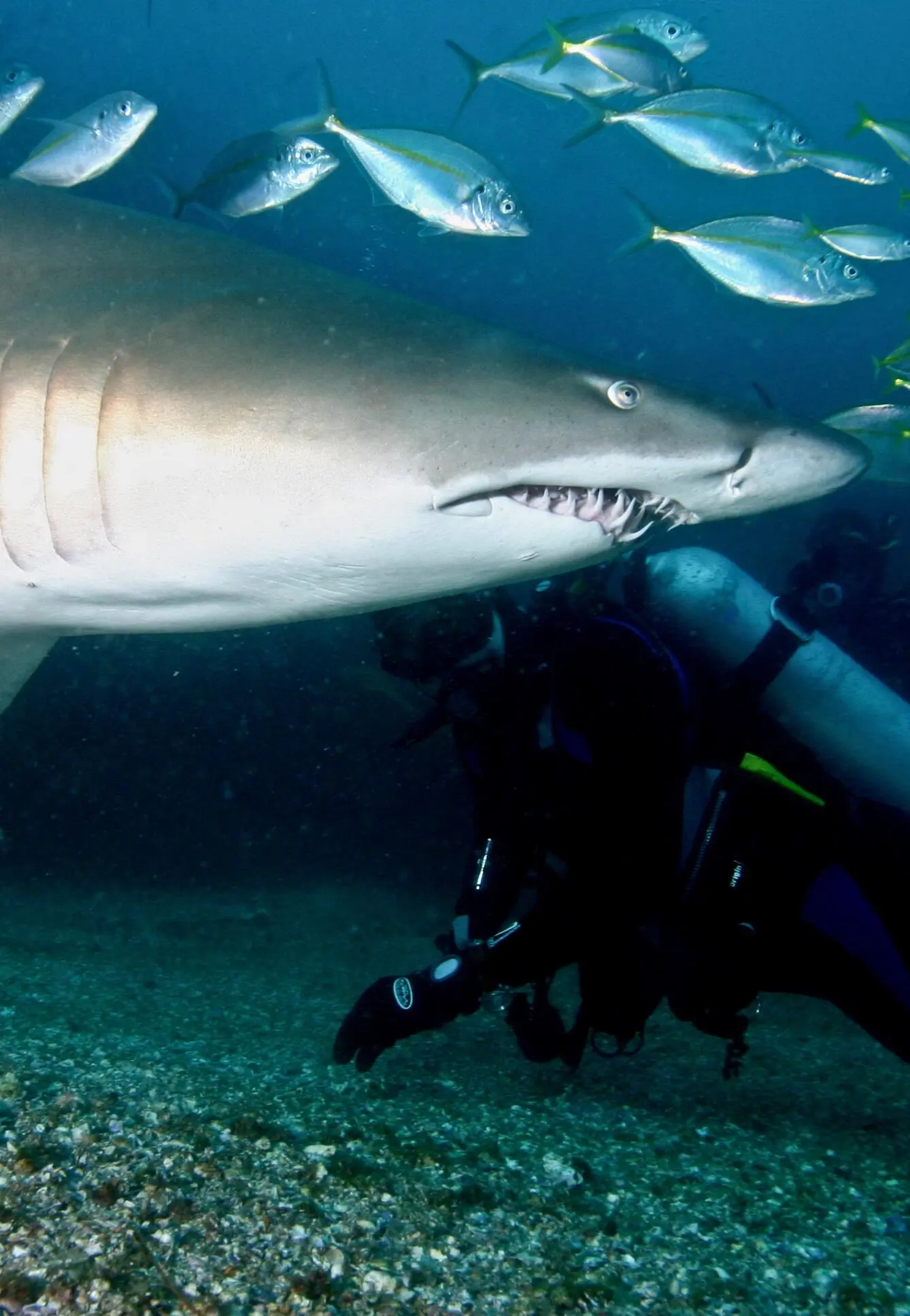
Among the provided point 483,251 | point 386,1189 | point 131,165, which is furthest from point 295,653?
point 483,251

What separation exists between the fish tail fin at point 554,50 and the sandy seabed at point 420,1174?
290 inches

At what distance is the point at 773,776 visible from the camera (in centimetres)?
266

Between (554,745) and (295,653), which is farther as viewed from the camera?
(295,653)

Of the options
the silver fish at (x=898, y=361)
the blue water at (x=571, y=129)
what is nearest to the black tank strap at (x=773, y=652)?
the silver fish at (x=898, y=361)

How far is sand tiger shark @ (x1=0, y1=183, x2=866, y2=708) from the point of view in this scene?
1640mm

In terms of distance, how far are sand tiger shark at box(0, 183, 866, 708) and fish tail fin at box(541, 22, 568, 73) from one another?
6137 mm

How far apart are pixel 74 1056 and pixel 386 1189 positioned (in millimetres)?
1344

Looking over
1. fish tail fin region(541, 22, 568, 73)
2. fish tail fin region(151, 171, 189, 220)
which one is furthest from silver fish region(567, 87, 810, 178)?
fish tail fin region(151, 171, 189, 220)

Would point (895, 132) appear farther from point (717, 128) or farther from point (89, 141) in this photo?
point (89, 141)

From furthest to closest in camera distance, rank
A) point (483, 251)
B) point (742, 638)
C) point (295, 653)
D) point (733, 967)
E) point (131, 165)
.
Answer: point (483, 251), point (131, 165), point (295, 653), point (742, 638), point (733, 967)

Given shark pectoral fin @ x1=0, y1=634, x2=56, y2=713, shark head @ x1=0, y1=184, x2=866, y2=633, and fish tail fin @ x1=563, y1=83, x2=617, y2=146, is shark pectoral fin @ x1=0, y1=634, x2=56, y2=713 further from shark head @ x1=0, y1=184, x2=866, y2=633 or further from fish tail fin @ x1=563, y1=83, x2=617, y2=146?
fish tail fin @ x1=563, y1=83, x2=617, y2=146

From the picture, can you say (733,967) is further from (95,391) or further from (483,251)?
(483,251)

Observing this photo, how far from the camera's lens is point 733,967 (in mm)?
2504

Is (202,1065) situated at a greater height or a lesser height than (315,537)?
lesser
